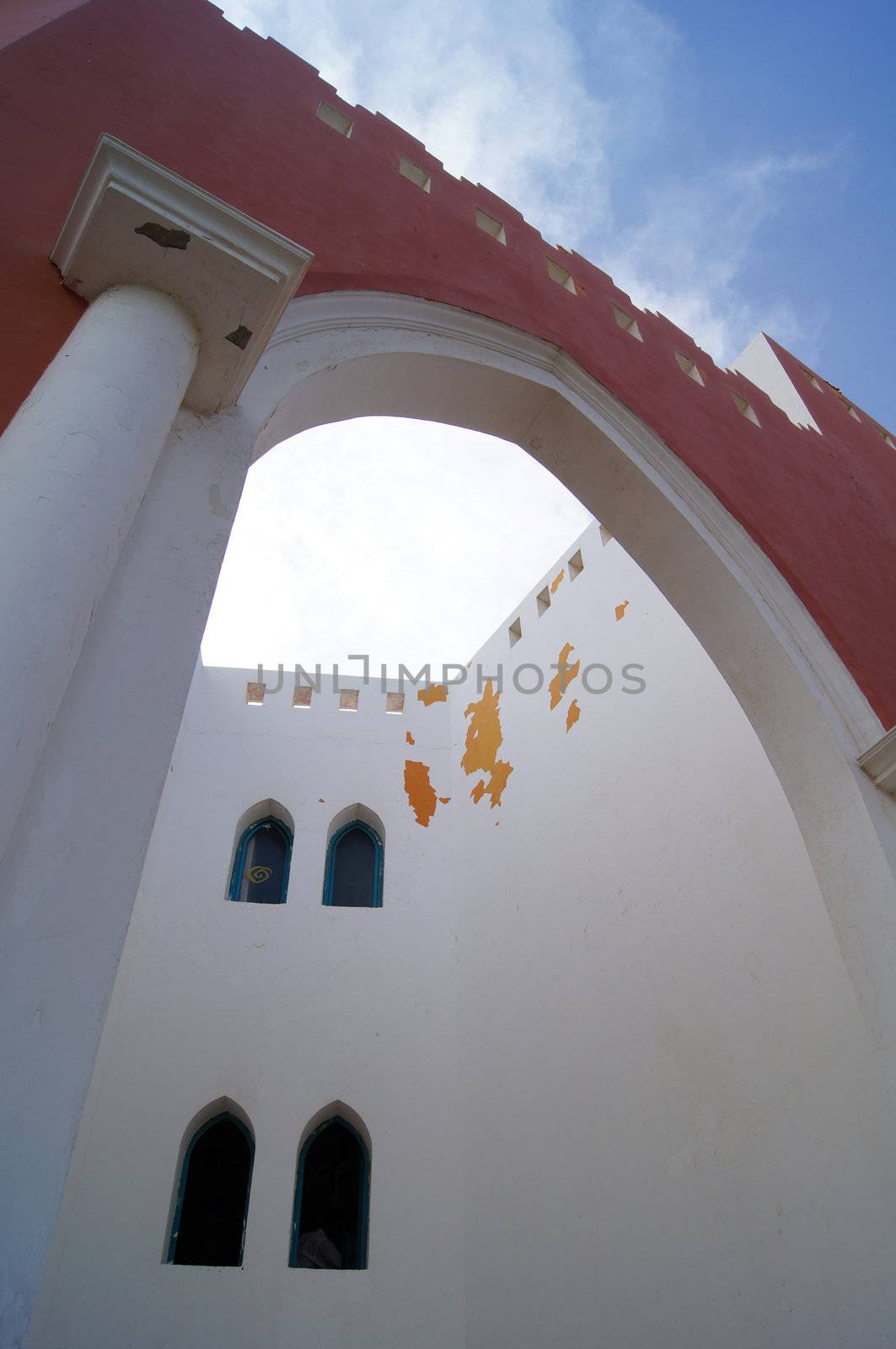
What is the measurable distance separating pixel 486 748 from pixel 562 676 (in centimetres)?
107

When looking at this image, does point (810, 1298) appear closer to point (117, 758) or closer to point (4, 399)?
point (117, 758)

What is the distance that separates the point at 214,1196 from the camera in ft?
17.0

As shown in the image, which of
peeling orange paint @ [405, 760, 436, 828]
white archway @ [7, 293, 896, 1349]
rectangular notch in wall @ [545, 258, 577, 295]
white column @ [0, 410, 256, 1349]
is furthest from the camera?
peeling orange paint @ [405, 760, 436, 828]

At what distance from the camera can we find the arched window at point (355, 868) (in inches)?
269

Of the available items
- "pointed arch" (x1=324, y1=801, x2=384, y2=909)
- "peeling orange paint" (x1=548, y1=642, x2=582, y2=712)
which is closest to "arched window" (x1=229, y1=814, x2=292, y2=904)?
"pointed arch" (x1=324, y1=801, x2=384, y2=909)

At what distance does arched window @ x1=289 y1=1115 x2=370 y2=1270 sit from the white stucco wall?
0.40 ft

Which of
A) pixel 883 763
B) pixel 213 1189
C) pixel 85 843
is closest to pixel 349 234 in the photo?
pixel 85 843

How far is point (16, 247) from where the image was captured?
213 cm

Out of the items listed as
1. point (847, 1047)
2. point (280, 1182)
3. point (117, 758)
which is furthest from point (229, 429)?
point (280, 1182)

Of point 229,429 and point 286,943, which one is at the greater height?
point 286,943

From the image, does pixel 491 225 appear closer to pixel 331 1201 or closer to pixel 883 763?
pixel 883 763

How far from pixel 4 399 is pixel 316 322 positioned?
114 cm

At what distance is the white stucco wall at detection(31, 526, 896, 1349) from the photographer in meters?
3.61

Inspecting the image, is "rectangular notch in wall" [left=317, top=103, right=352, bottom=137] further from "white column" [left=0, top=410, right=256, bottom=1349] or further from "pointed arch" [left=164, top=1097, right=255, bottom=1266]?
Answer: "pointed arch" [left=164, top=1097, right=255, bottom=1266]
